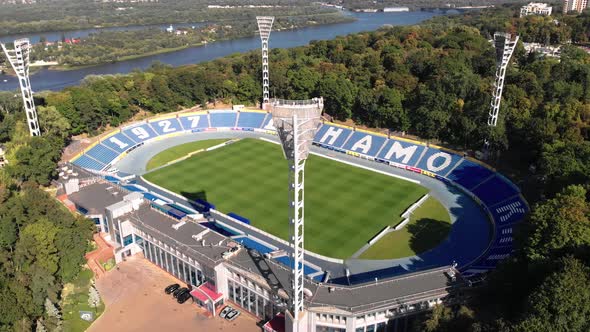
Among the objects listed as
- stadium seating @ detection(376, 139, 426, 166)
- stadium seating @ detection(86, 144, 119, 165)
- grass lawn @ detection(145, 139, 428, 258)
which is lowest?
grass lawn @ detection(145, 139, 428, 258)

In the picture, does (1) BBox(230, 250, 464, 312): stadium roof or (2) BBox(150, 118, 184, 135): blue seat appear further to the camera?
(2) BBox(150, 118, 184, 135): blue seat

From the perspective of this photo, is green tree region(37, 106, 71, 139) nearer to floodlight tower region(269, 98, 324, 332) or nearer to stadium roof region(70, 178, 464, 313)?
stadium roof region(70, 178, 464, 313)

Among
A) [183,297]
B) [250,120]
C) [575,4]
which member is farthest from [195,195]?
[575,4]

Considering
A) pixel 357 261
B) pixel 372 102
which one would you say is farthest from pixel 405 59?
pixel 357 261

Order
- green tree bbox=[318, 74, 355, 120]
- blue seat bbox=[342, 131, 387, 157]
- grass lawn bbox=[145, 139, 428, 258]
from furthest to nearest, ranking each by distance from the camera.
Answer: green tree bbox=[318, 74, 355, 120]
blue seat bbox=[342, 131, 387, 157]
grass lawn bbox=[145, 139, 428, 258]

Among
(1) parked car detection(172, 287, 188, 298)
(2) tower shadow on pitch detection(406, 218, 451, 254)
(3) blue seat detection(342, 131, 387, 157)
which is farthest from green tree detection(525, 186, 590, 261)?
(3) blue seat detection(342, 131, 387, 157)

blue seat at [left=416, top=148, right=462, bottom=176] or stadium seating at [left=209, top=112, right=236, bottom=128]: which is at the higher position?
stadium seating at [left=209, top=112, right=236, bottom=128]
